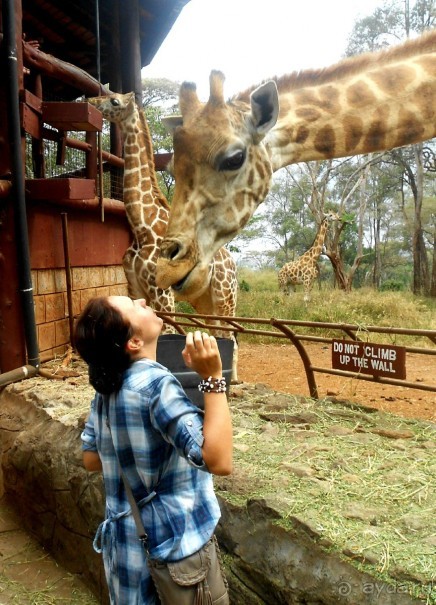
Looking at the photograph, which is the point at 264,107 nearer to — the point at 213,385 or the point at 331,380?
A: the point at 213,385

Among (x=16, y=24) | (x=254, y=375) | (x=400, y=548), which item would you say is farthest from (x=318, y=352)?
(x=400, y=548)

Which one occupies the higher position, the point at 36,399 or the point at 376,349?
the point at 376,349

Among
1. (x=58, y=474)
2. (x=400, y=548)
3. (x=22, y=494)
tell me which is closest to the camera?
(x=400, y=548)

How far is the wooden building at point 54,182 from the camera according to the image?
469 centimetres

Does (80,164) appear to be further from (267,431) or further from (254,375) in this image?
(267,431)

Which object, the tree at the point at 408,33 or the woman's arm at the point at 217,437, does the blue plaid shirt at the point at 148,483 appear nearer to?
the woman's arm at the point at 217,437

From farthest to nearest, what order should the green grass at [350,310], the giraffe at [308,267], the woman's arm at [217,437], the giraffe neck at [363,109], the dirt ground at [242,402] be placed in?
1. the giraffe at [308,267]
2. the green grass at [350,310]
3. the dirt ground at [242,402]
4. the giraffe neck at [363,109]
5. the woman's arm at [217,437]

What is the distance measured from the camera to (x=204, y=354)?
56.0 inches

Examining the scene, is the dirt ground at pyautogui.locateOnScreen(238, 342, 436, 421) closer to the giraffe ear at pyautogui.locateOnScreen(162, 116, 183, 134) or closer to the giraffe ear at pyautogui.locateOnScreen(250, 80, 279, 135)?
the giraffe ear at pyautogui.locateOnScreen(250, 80, 279, 135)

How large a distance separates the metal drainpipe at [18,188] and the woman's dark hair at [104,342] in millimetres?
3305

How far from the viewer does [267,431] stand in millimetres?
3246

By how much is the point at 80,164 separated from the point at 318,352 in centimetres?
474

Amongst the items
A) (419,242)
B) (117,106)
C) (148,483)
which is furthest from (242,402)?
(419,242)

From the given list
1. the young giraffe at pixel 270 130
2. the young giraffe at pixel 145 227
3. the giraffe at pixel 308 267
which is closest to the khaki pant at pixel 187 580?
the young giraffe at pixel 270 130
